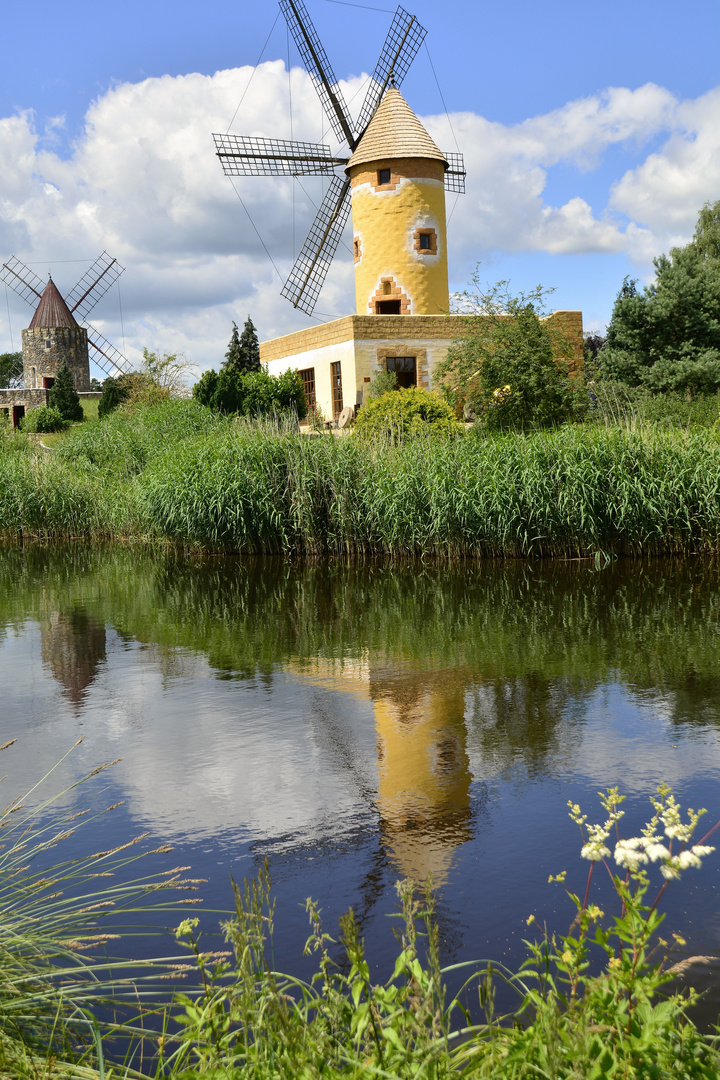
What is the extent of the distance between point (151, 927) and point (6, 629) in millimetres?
8020

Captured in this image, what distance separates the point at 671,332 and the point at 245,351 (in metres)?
17.9

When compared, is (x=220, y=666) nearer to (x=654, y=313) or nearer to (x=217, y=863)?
(x=217, y=863)


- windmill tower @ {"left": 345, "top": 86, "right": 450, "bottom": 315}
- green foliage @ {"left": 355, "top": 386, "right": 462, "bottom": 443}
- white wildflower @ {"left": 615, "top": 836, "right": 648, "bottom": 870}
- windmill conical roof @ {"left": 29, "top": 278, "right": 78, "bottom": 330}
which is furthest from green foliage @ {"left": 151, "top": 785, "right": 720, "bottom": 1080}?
windmill conical roof @ {"left": 29, "top": 278, "right": 78, "bottom": 330}

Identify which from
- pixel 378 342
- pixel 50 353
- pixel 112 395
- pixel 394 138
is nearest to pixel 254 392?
pixel 378 342

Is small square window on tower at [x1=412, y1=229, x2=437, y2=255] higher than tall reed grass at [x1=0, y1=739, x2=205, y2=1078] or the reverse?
higher

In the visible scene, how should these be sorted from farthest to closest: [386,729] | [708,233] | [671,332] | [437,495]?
[708,233]
[671,332]
[437,495]
[386,729]

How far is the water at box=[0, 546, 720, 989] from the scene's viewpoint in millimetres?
3955

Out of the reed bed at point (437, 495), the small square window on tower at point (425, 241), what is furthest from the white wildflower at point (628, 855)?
the small square window on tower at point (425, 241)

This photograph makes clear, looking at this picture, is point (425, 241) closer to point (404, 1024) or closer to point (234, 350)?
point (234, 350)

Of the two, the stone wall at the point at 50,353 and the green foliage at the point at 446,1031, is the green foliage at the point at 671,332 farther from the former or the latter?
the stone wall at the point at 50,353

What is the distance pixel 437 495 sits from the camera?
1426cm

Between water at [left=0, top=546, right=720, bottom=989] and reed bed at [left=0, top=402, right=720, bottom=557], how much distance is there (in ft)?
5.39

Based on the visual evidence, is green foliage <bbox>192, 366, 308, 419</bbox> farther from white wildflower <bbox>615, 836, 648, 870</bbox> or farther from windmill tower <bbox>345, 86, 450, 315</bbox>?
white wildflower <bbox>615, 836, 648, 870</bbox>

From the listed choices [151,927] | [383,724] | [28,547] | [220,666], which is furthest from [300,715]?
[28,547]
